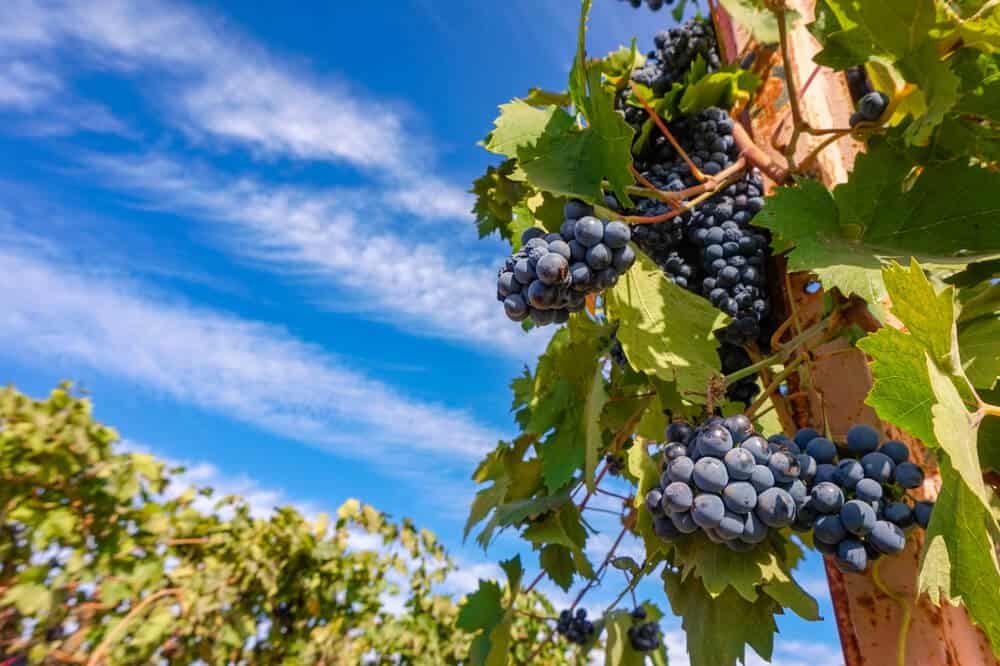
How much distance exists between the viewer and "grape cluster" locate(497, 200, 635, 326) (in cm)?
97

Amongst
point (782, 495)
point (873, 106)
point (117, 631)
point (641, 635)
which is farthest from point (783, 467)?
point (117, 631)

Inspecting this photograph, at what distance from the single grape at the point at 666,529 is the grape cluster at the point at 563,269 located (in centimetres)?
36

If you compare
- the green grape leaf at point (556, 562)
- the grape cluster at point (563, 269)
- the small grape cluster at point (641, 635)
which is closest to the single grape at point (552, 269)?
the grape cluster at point (563, 269)

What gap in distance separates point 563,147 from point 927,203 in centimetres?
65

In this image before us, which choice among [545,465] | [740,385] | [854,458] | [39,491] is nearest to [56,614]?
[39,491]

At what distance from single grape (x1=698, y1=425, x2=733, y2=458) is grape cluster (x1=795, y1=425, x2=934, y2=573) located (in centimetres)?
15

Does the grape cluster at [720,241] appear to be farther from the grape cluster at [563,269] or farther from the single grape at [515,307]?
the single grape at [515,307]

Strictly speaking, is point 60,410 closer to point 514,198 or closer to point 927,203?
point 514,198

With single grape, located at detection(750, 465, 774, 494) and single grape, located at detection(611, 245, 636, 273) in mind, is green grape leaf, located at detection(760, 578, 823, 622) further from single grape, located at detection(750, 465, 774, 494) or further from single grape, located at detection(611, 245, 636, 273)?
single grape, located at detection(611, 245, 636, 273)

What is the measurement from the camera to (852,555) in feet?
2.91

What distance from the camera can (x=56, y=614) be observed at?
2.89m

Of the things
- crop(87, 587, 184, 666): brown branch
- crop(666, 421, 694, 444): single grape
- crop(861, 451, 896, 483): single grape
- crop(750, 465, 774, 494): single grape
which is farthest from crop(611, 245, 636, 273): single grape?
crop(87, 587, 184, 666): brown branch

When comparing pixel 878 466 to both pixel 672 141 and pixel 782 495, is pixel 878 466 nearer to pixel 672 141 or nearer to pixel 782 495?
pixel 782 495

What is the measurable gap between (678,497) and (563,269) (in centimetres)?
37
